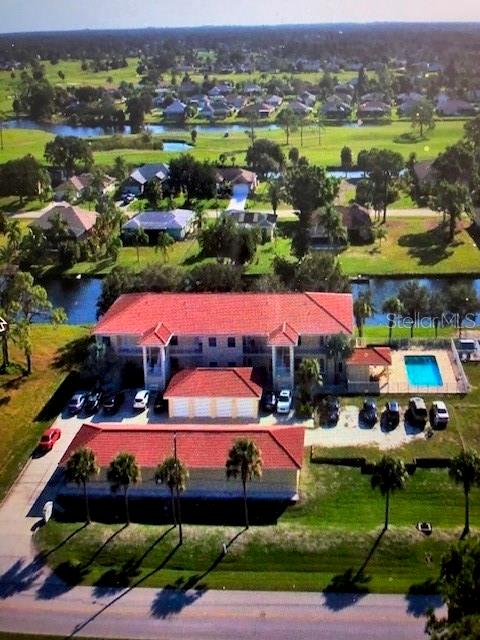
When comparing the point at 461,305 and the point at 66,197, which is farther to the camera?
the point at 66,197

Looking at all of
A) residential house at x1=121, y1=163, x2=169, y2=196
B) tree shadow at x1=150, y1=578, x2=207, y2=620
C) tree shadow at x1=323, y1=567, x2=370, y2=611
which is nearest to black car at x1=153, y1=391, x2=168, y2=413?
tree shadow at x1=150, y1=578, x2=207, y2=620

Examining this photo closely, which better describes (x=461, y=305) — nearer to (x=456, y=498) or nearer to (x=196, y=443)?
(x=456, y=498)

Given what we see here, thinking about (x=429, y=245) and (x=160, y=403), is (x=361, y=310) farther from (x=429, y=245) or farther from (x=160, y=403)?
(x=429, y=245)

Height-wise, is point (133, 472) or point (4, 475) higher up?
point (133, 472)

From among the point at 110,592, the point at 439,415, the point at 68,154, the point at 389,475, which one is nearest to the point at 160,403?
the point at 439,415

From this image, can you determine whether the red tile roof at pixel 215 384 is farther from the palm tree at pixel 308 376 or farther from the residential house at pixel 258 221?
the residential house at pixel 258 221

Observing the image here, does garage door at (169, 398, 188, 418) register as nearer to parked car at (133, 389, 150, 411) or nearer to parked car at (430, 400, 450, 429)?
parked car at (133, 389, 150, 411)

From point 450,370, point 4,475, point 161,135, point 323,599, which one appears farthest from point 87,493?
point 161,135
